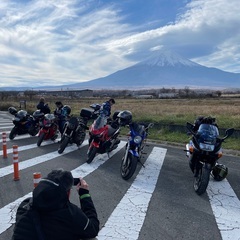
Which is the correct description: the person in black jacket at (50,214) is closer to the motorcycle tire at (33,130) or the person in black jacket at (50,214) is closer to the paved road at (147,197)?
the paved road at (147,197)

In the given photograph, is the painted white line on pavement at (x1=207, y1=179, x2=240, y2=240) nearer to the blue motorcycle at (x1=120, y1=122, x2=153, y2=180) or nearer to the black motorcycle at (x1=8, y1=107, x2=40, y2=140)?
the blue motorcycle at (x1=120, y1=122, x2=153, y2=180)

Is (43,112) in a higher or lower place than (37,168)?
higher

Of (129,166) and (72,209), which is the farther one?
(129,166)

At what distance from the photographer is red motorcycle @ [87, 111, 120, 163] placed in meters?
8.23

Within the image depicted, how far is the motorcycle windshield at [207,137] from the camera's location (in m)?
5.96

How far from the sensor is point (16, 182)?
6.38 metres

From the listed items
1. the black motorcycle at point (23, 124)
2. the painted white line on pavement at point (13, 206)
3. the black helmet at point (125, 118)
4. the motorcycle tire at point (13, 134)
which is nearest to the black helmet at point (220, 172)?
the black helmet at point (125, 118)

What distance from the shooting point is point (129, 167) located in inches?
264

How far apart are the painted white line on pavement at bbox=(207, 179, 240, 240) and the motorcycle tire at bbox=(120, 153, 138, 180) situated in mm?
1696

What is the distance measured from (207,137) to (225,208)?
4.88 ft

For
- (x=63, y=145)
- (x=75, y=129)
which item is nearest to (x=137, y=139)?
(x=63, y=145)

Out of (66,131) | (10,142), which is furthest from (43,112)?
(66,131)

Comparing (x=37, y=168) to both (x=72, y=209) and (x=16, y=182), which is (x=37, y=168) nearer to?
(x=16, y=182)

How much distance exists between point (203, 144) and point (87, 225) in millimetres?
3698
